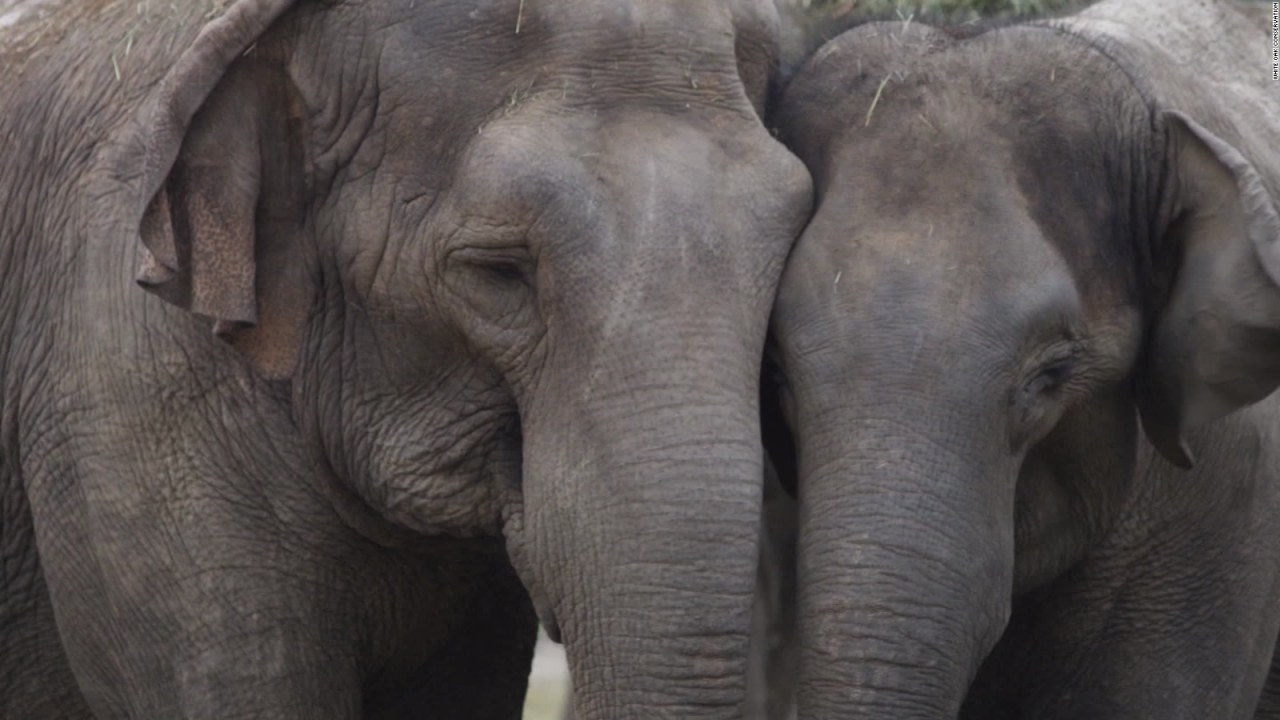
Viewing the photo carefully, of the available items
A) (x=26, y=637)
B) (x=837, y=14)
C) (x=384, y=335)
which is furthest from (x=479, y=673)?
(x=837, y=14)

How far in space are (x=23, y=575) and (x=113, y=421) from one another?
713 mm

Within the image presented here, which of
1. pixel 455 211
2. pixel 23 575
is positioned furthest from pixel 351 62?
pixel 23 575

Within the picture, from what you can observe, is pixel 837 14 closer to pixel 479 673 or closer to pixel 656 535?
pixel 479 673

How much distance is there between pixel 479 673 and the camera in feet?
19.0

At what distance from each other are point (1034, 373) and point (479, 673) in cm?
153

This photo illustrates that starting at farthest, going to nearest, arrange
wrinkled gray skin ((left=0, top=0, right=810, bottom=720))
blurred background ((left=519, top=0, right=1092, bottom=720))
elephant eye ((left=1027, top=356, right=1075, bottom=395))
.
Result: blurred background ((left=519, top=0, right=1092, bottom=720)), elephant eye ((left=1027, top=356, right=1075, bottom=395)), wrinkled gray skin ((left=0, top=0, right=810, bottom=720))

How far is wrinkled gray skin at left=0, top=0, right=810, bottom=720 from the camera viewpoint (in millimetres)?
4461

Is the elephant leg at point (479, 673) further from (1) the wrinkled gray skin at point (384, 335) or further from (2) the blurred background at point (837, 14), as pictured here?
(2) the blurred background at point (837, 14)

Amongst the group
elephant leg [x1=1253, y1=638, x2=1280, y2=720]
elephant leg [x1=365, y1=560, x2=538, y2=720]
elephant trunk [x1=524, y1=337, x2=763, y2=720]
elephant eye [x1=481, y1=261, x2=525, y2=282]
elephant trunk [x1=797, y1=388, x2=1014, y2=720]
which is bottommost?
elephant leg [x1=1253, y1=638, x2=1280, y2=720]

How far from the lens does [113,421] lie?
496cm

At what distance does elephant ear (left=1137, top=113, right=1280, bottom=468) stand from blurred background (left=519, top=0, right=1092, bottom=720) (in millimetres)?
525

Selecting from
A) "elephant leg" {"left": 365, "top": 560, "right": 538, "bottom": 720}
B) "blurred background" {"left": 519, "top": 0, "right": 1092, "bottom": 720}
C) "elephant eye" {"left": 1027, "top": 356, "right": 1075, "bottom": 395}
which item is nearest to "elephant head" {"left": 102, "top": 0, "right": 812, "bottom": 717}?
"blurred background" {"left": 519, "top": 0, "right": 1092, "bottom": 720}

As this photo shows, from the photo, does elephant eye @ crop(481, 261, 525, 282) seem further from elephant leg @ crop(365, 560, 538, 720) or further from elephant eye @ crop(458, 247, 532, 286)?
elephant leg @ crop(365, 560, 538, 720)

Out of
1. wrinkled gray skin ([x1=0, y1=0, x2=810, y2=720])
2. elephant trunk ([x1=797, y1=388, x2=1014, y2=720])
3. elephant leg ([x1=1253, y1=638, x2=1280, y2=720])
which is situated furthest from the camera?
elephant leg ([x1=1253, y1=638, x2=1280, y2=720])
